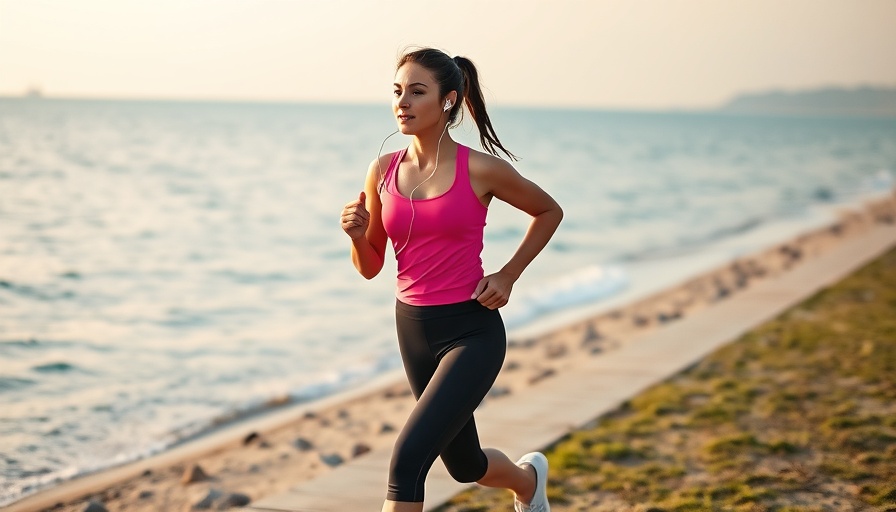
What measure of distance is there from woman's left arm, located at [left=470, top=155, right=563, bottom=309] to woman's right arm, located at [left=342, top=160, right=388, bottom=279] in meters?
0.39

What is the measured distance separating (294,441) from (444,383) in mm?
3815

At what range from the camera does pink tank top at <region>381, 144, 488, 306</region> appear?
3.37 m

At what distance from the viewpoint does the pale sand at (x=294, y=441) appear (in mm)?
5816

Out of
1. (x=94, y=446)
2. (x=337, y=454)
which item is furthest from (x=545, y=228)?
(x=94, y=446)

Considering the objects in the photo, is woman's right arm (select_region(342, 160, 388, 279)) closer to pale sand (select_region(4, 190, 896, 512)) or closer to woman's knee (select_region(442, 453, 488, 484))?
woman's knee (select_region(442, 453, 488, 484))

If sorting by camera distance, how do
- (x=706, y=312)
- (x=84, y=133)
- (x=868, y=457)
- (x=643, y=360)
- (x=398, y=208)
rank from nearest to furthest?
(x=398, y=208)
(x=868, y=457)
(x=643, y=360)
(x=706, y=312)
(x=84, y=133)

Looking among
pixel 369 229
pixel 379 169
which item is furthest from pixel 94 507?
pixel 379 169

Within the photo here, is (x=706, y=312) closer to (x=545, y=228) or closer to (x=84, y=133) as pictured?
(x=545, y=228)

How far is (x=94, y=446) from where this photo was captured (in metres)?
7.03

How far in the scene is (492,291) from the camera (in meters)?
3.39

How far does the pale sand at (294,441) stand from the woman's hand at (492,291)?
269cm

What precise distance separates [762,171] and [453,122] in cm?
4923

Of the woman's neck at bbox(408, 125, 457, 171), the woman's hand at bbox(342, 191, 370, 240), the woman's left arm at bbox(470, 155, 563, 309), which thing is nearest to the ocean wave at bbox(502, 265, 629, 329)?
the woman's left arm at bbox(470, 155, 563, 309)

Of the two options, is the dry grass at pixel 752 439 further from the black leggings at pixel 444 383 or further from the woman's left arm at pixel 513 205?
the woman's left arm at pixel 513 205
